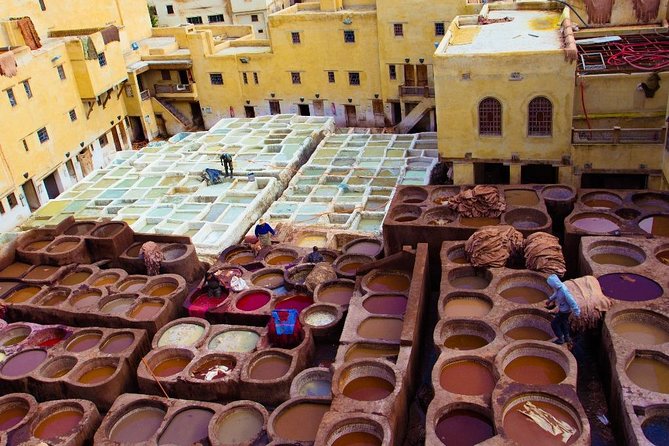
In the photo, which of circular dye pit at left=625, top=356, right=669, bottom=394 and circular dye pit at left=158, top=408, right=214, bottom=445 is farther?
circular dye pit at left=158, top=408, right=214, bottom=445

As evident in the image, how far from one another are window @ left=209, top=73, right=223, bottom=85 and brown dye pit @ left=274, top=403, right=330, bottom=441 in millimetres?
29609

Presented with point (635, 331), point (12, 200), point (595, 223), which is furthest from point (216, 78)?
point (635, 331)

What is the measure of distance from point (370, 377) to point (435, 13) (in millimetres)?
24511

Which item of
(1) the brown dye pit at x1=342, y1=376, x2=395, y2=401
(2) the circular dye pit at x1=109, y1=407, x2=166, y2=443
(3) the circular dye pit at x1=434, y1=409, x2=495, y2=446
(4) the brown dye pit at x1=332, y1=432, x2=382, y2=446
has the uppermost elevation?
(3) the circular dye pit at x1=434, y1=409, x2=495, y2=446

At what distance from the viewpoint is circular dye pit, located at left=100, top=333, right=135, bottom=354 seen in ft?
57.6

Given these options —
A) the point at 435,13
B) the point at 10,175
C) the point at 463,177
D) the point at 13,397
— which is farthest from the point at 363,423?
the point at 435,13

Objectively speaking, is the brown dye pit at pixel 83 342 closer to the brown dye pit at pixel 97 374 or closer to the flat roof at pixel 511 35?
the brown dye pit at pixel 97 374

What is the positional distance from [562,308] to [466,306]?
251 centimetres

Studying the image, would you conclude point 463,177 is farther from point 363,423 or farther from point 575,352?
point 363,423

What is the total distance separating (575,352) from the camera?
49.4 ft

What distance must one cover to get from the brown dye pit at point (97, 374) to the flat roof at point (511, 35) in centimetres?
1483

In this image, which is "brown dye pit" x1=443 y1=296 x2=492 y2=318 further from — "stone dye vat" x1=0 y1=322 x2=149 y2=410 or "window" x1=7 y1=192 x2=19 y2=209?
"window" x1=7 y1=192 x2=19 y2=209

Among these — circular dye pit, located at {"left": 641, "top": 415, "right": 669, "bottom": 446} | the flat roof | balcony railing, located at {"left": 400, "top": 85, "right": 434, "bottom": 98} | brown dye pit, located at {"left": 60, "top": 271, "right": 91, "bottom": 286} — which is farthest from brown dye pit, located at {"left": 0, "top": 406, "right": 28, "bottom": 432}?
balcony railing, located at {"left": 400, "top": 85, "right": 434, "bottom": 98}

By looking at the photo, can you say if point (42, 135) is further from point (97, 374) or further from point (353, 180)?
point (97, 374)
